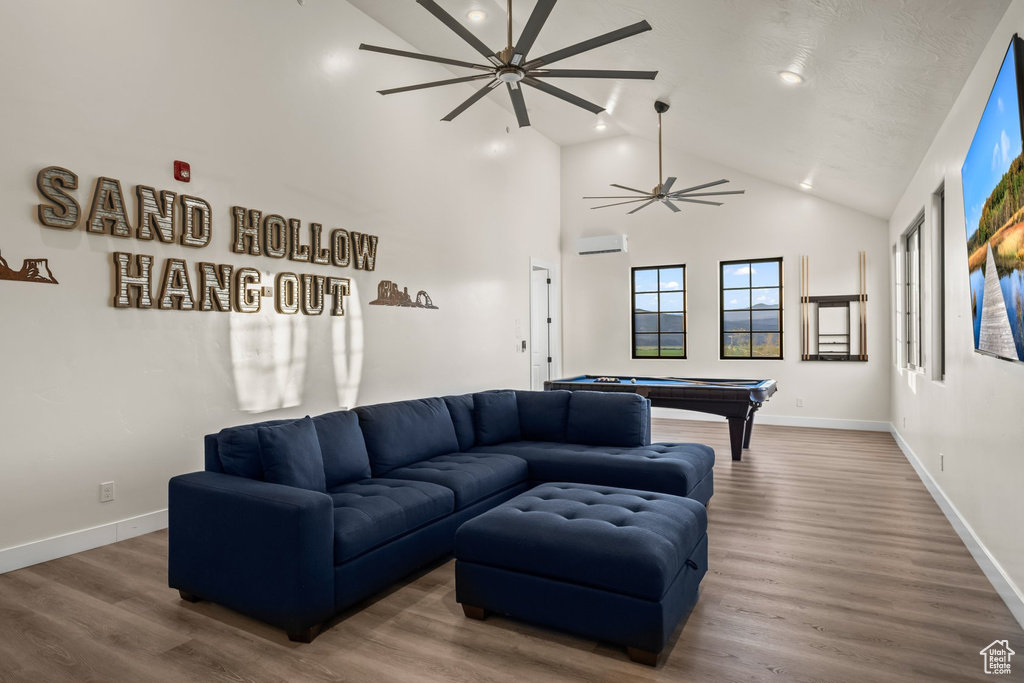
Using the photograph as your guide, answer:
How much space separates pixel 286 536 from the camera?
7.84 feet

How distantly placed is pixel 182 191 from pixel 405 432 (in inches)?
88.7

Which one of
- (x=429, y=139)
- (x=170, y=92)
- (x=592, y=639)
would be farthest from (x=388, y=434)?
(x=429, y=139)

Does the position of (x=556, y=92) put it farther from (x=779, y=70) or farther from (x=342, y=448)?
(x=342, y=448)

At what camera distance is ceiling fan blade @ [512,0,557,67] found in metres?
2.71

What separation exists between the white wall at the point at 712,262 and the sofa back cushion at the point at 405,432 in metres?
5.43

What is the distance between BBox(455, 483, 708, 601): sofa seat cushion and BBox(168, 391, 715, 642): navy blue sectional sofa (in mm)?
484

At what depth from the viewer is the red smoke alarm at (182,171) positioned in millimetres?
4031

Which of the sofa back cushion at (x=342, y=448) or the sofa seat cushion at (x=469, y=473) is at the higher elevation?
the sofa back cushion at (x=342, y=448)

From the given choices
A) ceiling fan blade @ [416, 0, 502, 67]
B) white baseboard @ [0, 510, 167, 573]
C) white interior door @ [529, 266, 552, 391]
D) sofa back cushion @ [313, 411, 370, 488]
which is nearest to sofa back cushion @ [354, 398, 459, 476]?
sofa back cushion @ [313, 411, 370, 488]

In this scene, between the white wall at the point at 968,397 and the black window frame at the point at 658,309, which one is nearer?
the white wall at the point at 968,397

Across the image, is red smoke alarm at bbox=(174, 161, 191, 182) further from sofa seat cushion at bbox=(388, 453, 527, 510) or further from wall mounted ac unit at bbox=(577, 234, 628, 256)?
wall mounted ac unit at bbox=(577, 234, 628, 256)

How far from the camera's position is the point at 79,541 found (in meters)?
3.53

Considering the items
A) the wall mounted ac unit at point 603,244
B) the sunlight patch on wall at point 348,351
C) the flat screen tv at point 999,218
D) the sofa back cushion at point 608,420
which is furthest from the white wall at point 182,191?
the flat screen tv at point 999,218

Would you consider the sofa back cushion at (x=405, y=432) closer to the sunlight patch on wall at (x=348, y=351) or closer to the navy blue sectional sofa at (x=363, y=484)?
the navy blue sectional sofa at (x=363, y=484)
